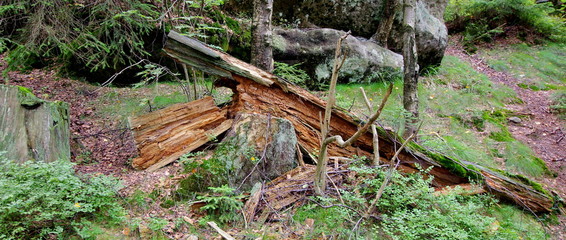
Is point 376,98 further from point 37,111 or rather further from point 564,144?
point 37,111

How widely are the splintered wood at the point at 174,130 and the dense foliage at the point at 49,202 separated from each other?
94 cm

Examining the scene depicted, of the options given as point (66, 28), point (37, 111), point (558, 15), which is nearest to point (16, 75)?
point (66, 28)

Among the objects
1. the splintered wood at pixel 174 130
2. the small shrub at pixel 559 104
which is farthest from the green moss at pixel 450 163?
the small shrub at pixel 559 104

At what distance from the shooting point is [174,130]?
4438 mm

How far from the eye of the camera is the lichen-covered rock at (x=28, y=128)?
3.64 metres

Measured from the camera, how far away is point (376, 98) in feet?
27.6

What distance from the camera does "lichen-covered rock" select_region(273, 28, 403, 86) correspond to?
830cm

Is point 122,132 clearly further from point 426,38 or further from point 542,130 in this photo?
point 542,130

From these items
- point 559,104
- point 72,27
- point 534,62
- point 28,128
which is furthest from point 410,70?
point 534,62

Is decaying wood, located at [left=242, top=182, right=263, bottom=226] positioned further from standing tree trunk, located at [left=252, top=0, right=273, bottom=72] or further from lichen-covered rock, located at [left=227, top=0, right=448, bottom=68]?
lichen-covered rock, located at [left=227, top=0, right=448, bottom=68]

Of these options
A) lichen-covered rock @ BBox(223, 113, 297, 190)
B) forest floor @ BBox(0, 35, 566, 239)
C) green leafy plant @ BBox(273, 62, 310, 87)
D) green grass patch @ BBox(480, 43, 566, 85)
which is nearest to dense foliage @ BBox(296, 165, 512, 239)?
lichen-covered rock @ BBox(223, 113, 297, 190)

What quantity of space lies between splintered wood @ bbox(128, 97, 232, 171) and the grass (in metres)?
2.37

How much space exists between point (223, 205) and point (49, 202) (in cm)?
163

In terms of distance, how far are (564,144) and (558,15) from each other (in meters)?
11.1
